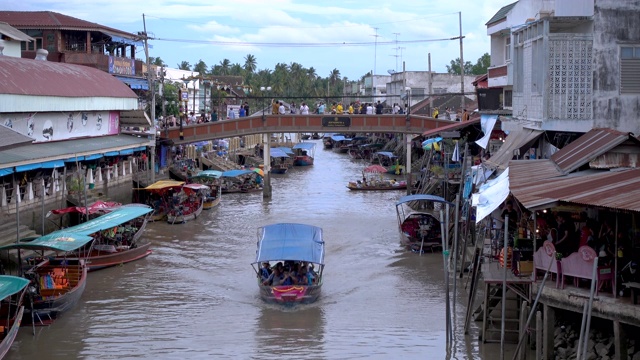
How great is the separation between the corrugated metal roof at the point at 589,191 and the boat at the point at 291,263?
8754 mm

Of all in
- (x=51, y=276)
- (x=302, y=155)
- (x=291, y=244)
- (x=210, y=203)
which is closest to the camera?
(x=51, y=276)

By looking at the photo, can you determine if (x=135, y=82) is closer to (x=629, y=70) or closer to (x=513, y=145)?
(x=513, y=145)

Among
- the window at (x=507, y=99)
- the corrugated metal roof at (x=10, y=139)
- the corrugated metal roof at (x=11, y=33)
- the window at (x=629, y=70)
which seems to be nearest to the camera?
the window at (x=629, y=70)

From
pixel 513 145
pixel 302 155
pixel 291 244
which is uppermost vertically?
pixel 513 145

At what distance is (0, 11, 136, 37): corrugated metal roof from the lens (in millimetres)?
46812

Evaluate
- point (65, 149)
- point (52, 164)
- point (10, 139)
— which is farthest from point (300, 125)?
point (10, 139)

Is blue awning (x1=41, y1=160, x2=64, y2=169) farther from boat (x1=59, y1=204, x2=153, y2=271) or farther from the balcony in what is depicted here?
the balcony

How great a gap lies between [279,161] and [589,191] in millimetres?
51675

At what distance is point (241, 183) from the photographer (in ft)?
173

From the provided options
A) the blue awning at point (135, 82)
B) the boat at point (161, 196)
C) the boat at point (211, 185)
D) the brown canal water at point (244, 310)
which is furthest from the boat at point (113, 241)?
the blue awning at point (135, 82)

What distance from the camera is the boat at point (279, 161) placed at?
63.0 metres

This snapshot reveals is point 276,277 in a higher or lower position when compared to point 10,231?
lower

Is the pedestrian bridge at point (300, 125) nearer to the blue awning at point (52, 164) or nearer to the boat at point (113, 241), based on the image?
the blue awning at point (52, 164)

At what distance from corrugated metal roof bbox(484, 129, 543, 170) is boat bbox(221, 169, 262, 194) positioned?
85.7 ft
